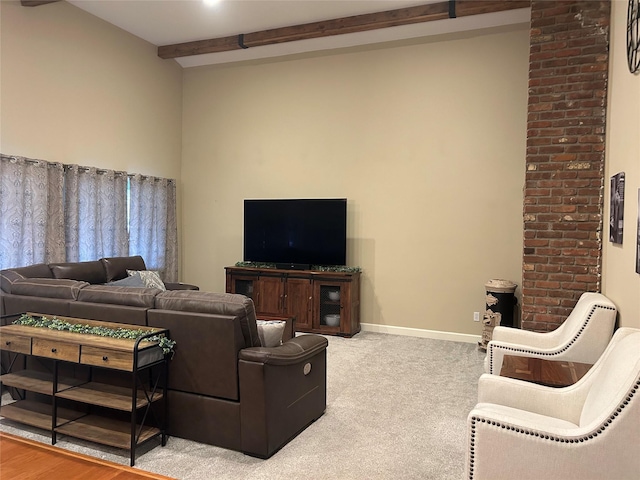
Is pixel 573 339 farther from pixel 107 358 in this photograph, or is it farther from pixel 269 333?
pixel 107 358

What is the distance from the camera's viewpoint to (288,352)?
2885 mm

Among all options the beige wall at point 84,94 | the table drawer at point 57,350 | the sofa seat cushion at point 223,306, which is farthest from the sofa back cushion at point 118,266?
the sofa seat cushion at point 223,306

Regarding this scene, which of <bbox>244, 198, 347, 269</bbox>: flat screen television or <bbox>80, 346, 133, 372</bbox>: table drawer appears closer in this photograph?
<bbox>80, 346, 133, 372</bbox>: table drawer

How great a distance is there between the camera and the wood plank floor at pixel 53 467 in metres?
1.97

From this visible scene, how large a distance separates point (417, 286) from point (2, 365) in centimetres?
446

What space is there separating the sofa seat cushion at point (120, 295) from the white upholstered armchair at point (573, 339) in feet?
7.93

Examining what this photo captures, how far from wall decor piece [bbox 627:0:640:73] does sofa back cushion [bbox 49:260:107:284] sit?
5171 mm

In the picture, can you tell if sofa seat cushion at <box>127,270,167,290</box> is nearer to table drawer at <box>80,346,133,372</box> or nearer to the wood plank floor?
table drawer at <box>80,346,133,372</box>

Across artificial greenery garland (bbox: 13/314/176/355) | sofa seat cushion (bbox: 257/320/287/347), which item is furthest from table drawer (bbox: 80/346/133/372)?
sofa seat cushion (bbox: 257/320/287/347)

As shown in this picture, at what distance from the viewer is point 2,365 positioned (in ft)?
11.7

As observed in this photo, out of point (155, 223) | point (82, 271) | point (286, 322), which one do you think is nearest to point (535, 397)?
point (286, 322)

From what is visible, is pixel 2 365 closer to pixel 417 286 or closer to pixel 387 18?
pixel 417 286

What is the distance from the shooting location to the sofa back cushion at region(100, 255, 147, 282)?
5398 millimetres

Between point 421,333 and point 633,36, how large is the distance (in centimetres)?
403
